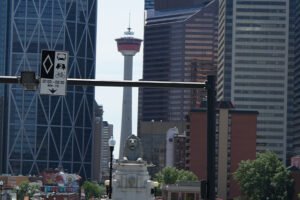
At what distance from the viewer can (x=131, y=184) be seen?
363 ft

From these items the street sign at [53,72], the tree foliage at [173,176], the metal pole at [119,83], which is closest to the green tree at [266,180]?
the tree foliage at [173,176]

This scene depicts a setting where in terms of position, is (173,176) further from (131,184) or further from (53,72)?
(53,72)

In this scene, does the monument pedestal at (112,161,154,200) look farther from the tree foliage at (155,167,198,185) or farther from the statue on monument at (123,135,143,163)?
the tree foliage at (155,167,198,185)

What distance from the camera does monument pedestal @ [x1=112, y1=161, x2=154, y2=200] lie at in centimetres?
10981

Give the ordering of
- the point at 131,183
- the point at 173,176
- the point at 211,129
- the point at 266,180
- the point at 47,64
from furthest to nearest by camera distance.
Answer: the point at 173,176
the point at 266,180
the point at 131,183
the point at 211,129
the point at 47,64

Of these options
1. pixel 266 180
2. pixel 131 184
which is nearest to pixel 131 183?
pixel 131 184

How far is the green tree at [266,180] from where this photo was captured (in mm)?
157250

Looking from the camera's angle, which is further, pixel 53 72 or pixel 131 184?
pixel 131 184

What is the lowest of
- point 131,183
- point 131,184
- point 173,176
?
point 173,176

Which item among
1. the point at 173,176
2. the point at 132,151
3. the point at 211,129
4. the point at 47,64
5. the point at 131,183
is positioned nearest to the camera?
the point at 47,64

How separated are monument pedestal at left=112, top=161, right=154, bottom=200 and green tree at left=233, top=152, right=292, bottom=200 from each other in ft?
158

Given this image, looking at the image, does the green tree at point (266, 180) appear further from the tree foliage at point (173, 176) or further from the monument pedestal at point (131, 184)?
the monument pedestal at point (131, 184)

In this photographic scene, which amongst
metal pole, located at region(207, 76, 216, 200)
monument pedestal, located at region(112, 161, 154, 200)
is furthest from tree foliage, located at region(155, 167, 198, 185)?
metal pole, located at region(207, 76, 216, 200)

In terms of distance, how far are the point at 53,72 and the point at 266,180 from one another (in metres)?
132
